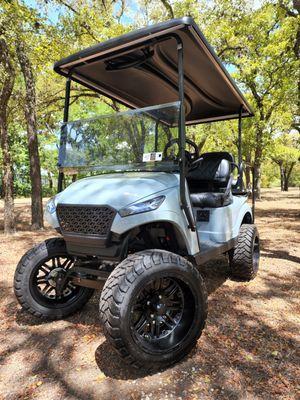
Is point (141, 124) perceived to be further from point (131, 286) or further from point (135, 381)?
point (135, 381)

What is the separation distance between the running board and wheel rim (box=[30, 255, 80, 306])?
4.14ft

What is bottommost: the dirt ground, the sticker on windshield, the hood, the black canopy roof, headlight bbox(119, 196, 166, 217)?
the dirt ground

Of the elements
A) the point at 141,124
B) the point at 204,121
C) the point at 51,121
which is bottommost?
the point at 141,124

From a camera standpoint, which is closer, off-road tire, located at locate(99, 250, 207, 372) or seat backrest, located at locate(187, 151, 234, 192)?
off-road tire, located at locate(99, 250, 207, 372)

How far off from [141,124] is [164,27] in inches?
34.8

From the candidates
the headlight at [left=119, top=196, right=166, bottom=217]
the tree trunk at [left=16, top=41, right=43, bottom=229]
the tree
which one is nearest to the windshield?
the headlight at [left=119, top=196, right=166, bottom=217]

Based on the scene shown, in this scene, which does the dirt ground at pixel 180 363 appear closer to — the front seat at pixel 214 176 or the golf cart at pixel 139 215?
the golf cart at pixel 139 215

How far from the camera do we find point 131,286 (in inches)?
85.9

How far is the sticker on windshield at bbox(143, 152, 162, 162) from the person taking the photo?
2946 mm

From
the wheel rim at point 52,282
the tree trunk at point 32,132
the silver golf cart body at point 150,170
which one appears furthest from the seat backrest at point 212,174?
the tree trunk at point 32,132

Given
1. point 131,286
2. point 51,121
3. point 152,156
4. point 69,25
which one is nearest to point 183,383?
point 131,286

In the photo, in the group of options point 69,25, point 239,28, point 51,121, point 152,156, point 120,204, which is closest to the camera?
point 120,204

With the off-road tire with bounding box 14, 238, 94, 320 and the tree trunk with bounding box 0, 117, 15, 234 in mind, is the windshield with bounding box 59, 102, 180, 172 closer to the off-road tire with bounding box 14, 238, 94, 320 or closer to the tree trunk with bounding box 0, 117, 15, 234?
the off-road tire with bounding box 14, 238, 94, 320

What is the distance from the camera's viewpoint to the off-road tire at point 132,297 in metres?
2.13
